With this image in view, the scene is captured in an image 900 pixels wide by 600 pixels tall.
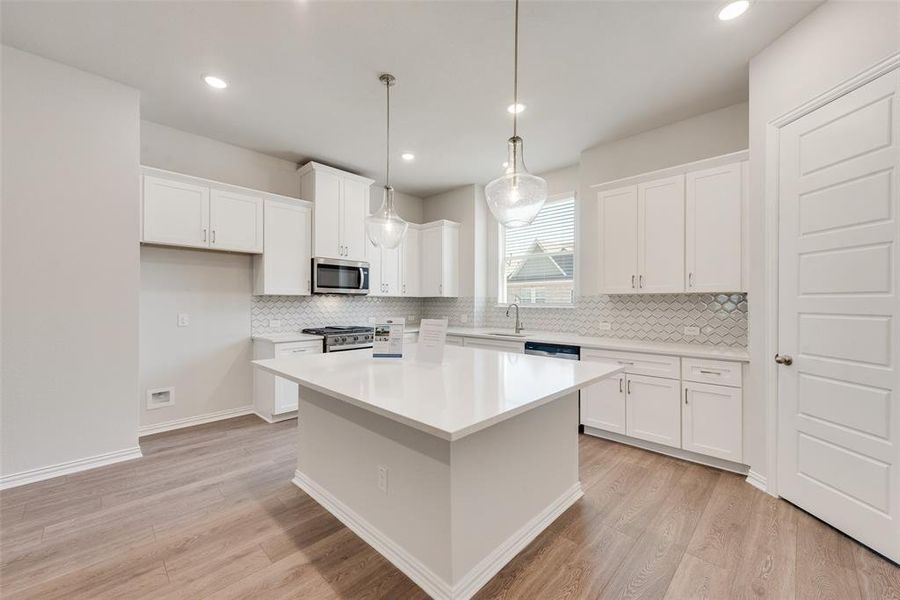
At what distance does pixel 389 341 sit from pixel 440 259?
2868mm

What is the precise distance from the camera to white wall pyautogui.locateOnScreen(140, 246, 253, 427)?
11.4ft

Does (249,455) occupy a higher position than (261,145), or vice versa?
(261,145)

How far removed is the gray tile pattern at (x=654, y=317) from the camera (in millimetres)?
3109

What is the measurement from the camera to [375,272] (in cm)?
493

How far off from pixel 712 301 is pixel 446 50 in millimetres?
2898

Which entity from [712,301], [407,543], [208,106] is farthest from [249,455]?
[712,301]

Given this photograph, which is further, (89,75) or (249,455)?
(249,455)

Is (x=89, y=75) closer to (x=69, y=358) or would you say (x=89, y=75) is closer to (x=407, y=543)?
(x=69, y=358)

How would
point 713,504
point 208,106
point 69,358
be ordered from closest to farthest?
point 713,504 < point 69,358 < point 208,106

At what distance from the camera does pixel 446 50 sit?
2.46 metres

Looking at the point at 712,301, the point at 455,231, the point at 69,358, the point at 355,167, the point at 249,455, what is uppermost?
the point at 355,167

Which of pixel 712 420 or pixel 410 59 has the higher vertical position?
pixel 410 59

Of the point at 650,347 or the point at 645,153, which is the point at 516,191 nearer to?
the point at 650,347

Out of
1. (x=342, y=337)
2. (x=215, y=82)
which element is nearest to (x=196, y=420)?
(x=342, y=337)
